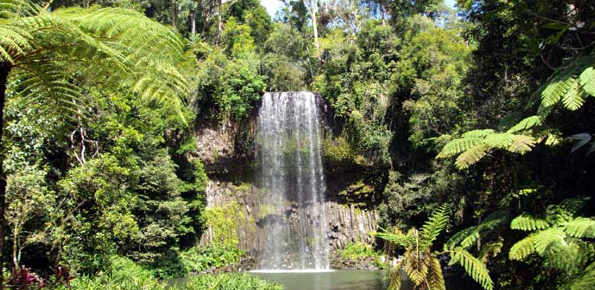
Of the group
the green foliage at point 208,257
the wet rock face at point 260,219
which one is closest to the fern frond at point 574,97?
the green foliage at point 208,257

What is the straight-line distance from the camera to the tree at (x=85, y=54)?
8.42 ft

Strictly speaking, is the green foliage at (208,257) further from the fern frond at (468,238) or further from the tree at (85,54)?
the tree at (85,54)

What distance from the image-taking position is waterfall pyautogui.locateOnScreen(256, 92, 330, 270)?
1836 cm

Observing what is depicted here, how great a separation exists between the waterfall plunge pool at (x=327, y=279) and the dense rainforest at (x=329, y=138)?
1854 millimetres

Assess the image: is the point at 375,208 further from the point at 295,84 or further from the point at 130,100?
the point at 130,100

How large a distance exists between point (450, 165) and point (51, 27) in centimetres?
1011

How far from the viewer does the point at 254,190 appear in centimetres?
1872

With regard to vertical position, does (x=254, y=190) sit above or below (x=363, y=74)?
below

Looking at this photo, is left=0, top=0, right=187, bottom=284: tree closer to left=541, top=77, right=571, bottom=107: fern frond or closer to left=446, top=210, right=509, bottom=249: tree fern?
left=541, top=77, right=571, bottom=107: fern frond

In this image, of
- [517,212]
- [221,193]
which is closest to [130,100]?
[221,193]

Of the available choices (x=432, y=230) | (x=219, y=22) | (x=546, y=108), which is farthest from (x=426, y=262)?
(x=219, y=22)

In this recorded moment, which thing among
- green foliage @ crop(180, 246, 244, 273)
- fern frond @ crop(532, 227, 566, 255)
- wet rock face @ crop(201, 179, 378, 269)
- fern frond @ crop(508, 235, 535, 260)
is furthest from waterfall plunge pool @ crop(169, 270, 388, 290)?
fern frond @ crop(532, 227, 566, 255)

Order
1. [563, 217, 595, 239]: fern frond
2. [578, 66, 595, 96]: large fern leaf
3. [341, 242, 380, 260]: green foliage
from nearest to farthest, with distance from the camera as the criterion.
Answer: [578, 66, 595, 96]: large fern leaf
[563, 217, 595, 239]: fern frond
[341, 242, 380, 260]: green foliage

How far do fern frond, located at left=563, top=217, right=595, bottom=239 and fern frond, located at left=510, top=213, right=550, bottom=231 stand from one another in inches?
17.6
